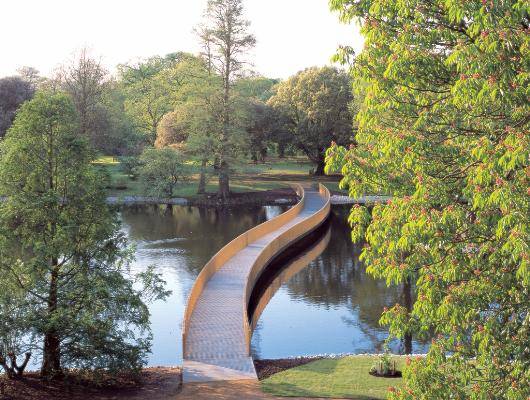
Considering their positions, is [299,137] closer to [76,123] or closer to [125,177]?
[125,177]

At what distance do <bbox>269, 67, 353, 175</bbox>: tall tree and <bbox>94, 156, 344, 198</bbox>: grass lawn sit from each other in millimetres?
3799

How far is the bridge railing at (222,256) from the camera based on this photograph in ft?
61.6

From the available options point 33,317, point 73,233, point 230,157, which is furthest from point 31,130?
point 230,157

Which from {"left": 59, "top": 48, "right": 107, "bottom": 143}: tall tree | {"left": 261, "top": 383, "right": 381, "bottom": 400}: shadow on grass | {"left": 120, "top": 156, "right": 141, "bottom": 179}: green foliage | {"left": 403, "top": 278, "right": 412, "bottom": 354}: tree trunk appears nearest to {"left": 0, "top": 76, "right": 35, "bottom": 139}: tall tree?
{"left": 59, "top": 48, "right": 107, "bottom": 143}: tall tree

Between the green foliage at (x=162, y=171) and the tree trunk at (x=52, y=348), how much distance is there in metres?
33.3

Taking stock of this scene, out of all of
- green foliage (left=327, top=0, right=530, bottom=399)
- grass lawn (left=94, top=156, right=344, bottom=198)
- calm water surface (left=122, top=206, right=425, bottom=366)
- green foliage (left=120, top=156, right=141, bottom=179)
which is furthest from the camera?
green foliage (left=120, top=156, right=141, bottom=179)

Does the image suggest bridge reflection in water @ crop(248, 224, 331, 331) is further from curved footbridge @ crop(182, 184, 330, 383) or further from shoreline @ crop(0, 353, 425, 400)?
shoreline @ crop(0, 353, 425, 400)

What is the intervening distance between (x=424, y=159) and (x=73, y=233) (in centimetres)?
978

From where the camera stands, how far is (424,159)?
8.20 m

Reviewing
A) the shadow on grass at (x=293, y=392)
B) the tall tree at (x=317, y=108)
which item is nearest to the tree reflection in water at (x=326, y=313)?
the shadow on grass at (x=293, y=392)

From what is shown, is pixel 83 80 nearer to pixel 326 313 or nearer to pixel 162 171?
pixel 162 171

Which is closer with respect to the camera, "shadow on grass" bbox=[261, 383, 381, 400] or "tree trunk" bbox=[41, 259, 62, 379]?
"shadow on grass" bbox=[261, 383, 381, 400]

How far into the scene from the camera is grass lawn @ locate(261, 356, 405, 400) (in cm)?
1417

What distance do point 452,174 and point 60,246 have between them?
1009cm
